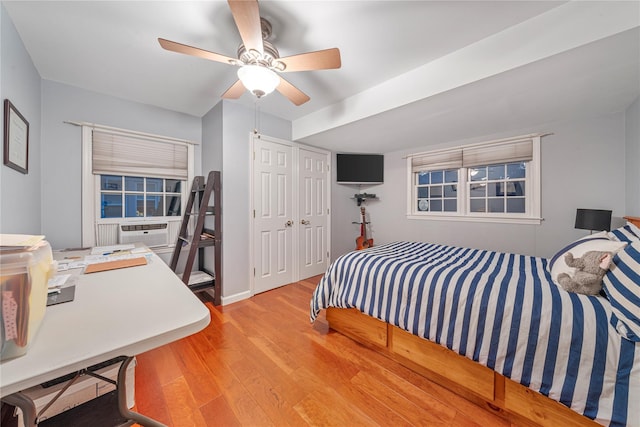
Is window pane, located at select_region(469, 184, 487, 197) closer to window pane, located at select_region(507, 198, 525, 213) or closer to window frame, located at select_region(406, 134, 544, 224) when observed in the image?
window frame, located at select_region(406, 134, 544, 224)

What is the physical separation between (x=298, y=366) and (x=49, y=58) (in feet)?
10.6

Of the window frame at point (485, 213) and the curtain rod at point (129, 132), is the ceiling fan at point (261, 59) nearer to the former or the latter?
the curtain rod at point (129, 132)

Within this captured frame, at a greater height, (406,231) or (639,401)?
(406,231)

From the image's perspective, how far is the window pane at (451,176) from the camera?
3.51 meters

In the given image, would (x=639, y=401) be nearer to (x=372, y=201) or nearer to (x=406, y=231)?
(x=406, y=231)

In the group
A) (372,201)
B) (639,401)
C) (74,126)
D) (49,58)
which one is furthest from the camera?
(372,201)

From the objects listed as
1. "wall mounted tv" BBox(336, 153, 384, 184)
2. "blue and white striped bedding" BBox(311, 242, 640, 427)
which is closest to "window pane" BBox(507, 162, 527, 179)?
"blue and white striped bedding" BBox(311, 242, 640, 427)

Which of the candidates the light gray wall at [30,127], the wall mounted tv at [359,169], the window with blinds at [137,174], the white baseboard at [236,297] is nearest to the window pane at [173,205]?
the window with blinds at [137,174]

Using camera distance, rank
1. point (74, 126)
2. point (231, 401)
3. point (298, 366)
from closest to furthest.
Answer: point (231, 401) < point (298, 366) < point (74, 126)

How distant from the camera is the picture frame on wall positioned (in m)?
1.41

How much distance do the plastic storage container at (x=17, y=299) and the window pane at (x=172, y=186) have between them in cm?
267

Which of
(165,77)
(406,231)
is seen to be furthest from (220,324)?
(406,231)

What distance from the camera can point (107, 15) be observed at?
4.84 feet

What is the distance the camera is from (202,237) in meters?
2.78
